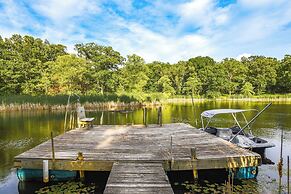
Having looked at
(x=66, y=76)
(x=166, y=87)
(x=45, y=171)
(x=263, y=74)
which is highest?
(x=263, y=74)

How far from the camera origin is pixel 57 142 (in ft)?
34.8

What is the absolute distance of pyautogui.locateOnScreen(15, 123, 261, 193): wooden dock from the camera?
6457 mm

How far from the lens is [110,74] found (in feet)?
149

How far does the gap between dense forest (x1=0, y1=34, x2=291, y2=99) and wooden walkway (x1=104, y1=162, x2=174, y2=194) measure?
31485 millimetres

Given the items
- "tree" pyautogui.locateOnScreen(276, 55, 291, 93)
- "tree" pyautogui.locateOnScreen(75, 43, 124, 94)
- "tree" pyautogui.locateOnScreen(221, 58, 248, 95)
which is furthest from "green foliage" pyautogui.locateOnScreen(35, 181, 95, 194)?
"tree" pyautogui.locateOnScreen(276, 55, 291, 93)

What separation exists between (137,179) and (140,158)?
163cm

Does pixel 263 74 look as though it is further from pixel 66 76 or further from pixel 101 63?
pixel 66 76

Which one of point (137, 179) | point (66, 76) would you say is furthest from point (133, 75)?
point (137, 179)

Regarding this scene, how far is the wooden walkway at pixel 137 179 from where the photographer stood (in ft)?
19.1

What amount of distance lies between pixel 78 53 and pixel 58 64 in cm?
722

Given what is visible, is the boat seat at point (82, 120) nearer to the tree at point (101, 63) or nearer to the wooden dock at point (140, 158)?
the wooden dock at point (140, 158)

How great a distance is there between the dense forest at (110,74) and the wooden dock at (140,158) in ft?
95.0

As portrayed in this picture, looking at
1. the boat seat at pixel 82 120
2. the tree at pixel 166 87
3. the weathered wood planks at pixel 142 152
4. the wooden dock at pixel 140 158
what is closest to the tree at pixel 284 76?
the tree at pixel 166 87

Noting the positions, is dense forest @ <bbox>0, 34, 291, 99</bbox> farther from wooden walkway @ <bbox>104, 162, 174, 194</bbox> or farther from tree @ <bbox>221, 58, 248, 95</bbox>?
wooden walkway @ <bbox>104, 162, 174, 194</bbox>
